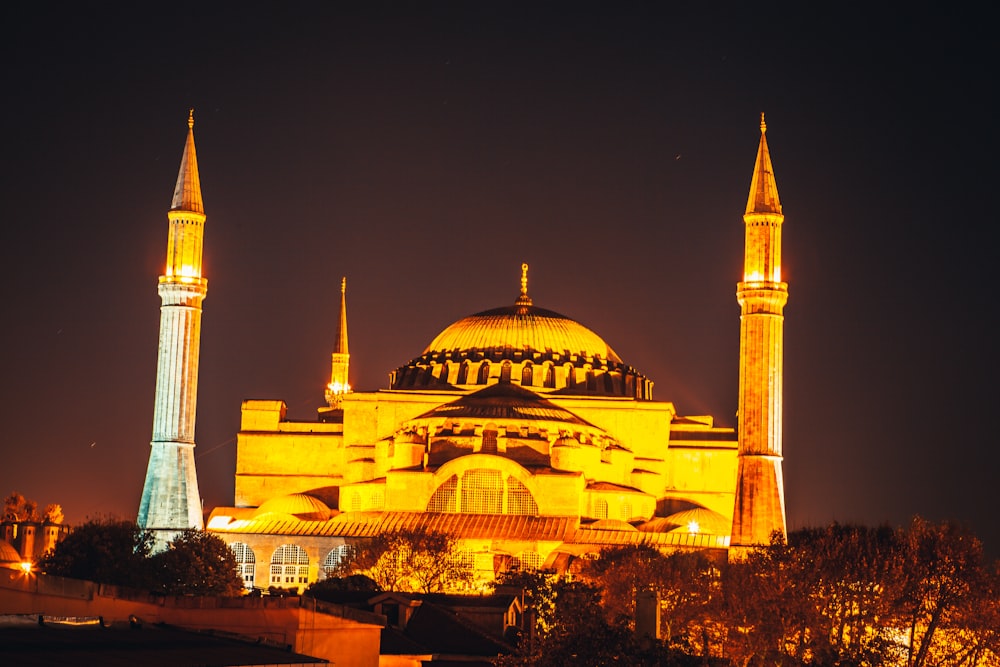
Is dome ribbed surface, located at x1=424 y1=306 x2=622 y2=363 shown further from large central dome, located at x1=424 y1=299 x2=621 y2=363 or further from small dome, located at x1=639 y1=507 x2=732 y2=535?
small dome, located at x1=639 y1=507 x2=732 y2=535

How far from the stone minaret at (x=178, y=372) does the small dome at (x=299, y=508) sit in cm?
542

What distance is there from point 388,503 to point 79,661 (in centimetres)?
6125

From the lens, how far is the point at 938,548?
73000 mm

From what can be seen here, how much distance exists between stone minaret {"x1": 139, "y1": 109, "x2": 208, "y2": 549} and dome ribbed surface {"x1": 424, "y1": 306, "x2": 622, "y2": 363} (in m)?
21.3

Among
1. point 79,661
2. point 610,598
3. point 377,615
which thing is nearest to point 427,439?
point 610,598

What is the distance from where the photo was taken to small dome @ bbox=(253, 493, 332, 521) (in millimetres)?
100562

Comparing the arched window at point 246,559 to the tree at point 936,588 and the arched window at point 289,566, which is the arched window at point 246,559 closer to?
the arched window at point 289,566

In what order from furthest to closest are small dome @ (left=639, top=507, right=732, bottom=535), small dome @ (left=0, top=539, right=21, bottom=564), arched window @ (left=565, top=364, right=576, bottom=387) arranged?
arched window @ (left=565, top=364, right=576, bottom=387) < small dome @ (left=0, top=539, right=21, bottom=564) < small dome @ (left=639, top=507, right=732, bottom=535)

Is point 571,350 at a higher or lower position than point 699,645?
higher

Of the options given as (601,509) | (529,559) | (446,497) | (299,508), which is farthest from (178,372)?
(601,509)

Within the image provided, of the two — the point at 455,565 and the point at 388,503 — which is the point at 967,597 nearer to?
the point at 455,565

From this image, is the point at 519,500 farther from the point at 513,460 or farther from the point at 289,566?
the point at 289,566

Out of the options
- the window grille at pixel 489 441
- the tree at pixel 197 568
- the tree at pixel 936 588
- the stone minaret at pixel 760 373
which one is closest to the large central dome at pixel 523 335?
the window grille at pixel 489 441

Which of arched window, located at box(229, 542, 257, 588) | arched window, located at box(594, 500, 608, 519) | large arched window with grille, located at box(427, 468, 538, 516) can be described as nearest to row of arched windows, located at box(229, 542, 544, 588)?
arched window, located at box(229, 542, 257, 588)
